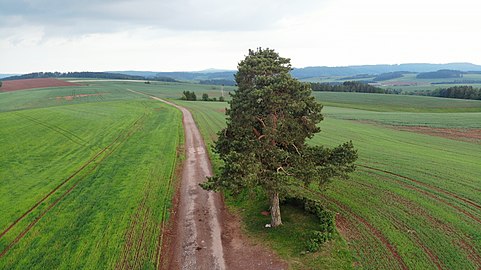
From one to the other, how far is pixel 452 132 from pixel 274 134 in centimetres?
4120

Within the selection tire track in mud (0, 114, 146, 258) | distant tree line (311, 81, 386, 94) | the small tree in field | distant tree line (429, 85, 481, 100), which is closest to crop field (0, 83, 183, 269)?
tire track in mud (0, 114, 146, 258)

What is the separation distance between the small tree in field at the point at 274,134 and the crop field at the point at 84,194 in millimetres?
6729

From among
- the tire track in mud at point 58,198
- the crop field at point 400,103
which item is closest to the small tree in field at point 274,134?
the tire track in mud at point 58,198

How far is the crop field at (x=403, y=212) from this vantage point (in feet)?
51.8

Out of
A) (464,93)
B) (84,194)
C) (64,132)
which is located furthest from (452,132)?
(464,93)

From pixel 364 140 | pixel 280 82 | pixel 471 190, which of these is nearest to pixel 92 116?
pixel 364 140

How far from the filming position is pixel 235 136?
18.5 m

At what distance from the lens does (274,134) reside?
17922 millimetres

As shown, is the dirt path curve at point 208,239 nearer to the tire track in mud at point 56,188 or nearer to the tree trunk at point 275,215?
the tree trunk at point 275,215

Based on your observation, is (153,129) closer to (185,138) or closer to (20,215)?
(185,138)

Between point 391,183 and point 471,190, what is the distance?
5472 millimetres

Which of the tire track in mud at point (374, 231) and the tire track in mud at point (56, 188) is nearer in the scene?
the tire track in mud at point (374, 231)

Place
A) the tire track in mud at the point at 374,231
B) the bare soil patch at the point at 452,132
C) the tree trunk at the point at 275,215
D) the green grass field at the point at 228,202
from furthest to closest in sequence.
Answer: the bare soil patch at the point at 452,132, the tree trunk at the point at 275,215, the green grass field at the point at 228,202, the tire track in mud at the point at 374,231

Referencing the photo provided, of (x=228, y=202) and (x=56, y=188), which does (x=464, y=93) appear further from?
(x=56, y=188)
